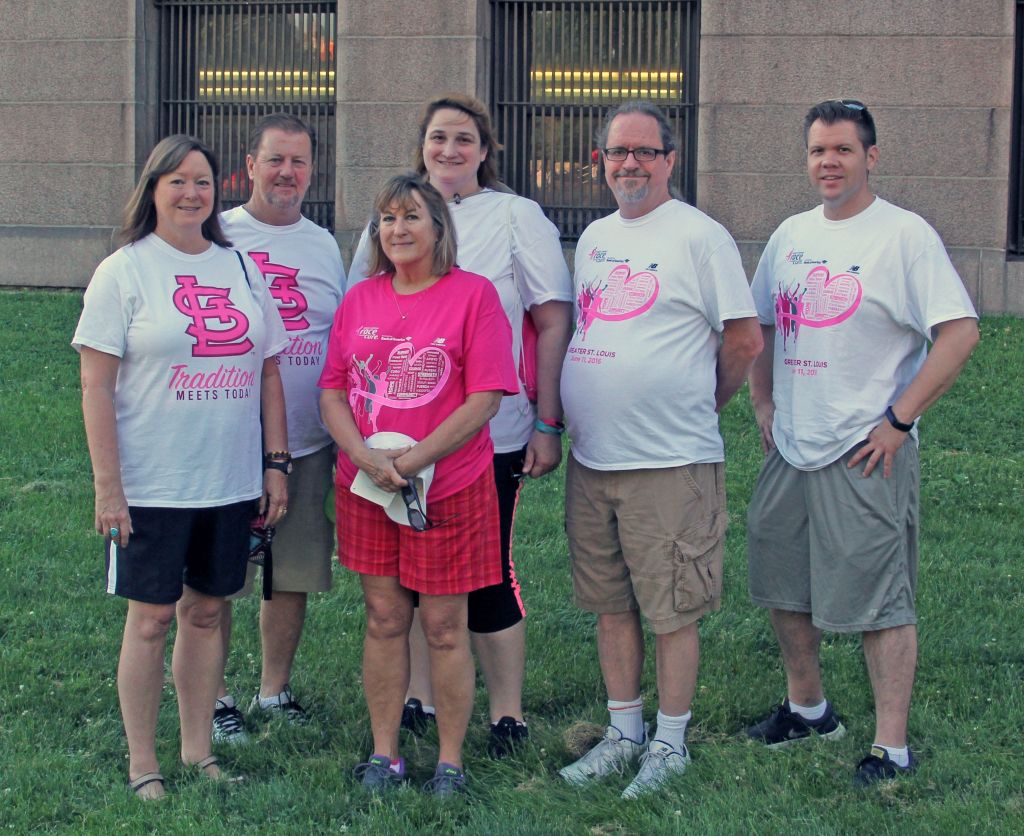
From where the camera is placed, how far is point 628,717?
4352mm

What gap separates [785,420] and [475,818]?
161 centimetres

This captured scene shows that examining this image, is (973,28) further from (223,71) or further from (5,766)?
(5,766)

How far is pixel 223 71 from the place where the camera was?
13.7 m

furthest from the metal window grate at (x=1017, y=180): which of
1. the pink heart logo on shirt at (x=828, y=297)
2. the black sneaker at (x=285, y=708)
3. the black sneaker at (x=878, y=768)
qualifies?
the black sneaker at (x=285, y=708)

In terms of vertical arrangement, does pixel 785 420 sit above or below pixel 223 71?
below

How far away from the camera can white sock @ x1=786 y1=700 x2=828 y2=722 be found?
4473 millimetres

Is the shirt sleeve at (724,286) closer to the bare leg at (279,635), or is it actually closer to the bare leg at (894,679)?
the bare leg at (894,679)

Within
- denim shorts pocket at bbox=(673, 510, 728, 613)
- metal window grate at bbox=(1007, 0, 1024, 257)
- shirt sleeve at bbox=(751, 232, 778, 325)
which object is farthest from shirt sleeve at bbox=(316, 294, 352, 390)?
metal window grate at bbox=(1007, 0, 1024, 257)

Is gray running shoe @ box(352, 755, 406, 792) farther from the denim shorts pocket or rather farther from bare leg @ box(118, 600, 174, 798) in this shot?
the denim shorts pocket

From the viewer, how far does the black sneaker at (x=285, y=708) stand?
15.4ft

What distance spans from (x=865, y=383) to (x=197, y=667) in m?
2.30

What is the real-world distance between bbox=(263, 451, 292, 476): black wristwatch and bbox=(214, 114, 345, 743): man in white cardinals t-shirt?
11 centimetres

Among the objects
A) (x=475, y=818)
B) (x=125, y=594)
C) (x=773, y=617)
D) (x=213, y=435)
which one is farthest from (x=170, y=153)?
(x=773, y=617)

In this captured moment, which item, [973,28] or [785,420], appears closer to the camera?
[785,420]
